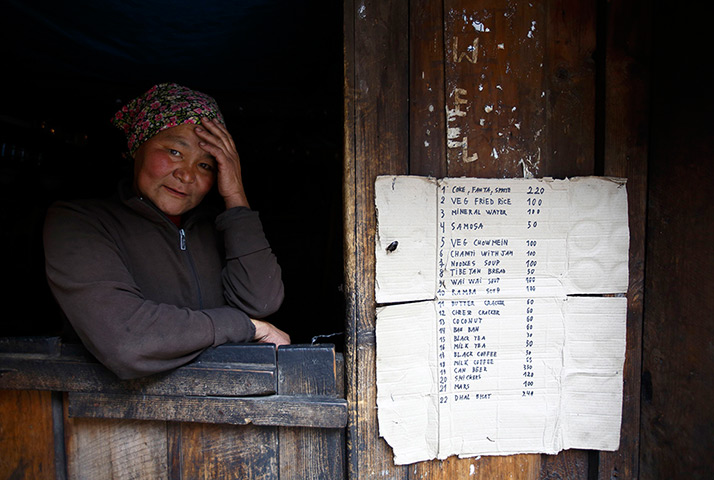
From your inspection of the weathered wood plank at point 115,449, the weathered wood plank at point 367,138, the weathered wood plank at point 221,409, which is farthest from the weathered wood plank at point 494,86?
the weathered wood plank at point 115,449

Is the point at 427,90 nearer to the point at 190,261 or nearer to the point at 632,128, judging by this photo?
the point at 632,128

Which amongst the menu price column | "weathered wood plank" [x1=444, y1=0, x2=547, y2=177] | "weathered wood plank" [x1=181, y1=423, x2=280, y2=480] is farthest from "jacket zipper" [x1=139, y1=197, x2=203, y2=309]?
the menu price column

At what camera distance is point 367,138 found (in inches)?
41.6

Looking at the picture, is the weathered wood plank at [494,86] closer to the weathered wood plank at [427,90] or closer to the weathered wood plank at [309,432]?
the weathered wood plank at [427,90]

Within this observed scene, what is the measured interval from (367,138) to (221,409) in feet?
2.71

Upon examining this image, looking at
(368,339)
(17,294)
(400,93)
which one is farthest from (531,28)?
(17,294)

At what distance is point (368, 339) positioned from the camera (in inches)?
42.4

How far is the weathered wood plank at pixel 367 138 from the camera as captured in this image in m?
1.05

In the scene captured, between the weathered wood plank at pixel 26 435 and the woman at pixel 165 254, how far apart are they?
0.33 metres

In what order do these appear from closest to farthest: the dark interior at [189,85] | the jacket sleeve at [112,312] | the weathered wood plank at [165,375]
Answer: the jacket sleeve at [112,312] < the weathered wood plank at [165,375] < the dark interior at [189,85]

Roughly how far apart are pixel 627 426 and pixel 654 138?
2.68 feet

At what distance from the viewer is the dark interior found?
5.45 ft

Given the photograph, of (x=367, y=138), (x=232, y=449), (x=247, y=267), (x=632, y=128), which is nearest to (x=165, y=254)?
(x=247, y=267)

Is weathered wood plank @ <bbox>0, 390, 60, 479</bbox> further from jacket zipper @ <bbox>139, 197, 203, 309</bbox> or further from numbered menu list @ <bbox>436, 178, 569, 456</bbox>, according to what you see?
numbered menu list @ <bbox>436, 178, 569, 456</bbox>
